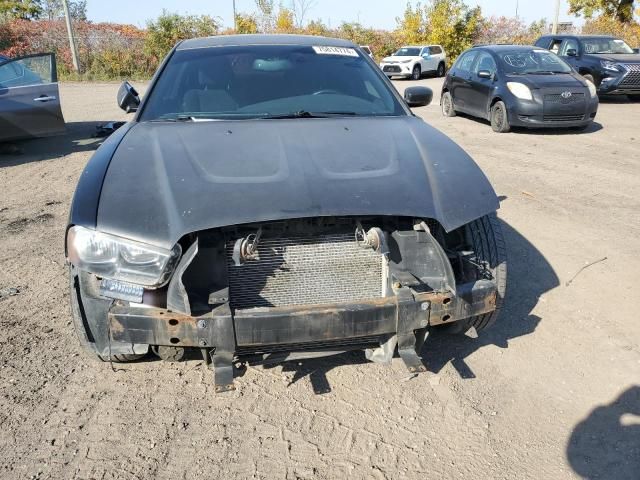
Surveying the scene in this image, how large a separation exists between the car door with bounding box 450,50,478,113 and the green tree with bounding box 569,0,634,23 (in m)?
23.3

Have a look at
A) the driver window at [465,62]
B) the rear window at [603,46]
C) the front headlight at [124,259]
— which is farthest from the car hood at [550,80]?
the front headlight at [124,259]

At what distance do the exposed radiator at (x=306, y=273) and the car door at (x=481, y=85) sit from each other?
8.58 metres

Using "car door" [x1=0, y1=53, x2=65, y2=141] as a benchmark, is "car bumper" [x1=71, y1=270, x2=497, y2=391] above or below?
below

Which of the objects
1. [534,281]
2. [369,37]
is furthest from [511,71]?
[369,37]

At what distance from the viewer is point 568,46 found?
14.1m

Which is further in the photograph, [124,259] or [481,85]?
[481,85]

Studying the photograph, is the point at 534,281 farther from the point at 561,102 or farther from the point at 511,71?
the point at 511,71

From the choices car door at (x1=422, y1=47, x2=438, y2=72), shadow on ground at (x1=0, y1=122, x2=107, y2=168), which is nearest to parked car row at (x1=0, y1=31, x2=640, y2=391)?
shadow on ground at (x1=0, y1=122, x2=107, y2=168)

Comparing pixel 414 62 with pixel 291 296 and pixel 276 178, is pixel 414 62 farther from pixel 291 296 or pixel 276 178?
pixel 291 296

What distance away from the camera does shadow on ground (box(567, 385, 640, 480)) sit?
2.26 metres

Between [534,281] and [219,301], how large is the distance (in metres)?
2.54

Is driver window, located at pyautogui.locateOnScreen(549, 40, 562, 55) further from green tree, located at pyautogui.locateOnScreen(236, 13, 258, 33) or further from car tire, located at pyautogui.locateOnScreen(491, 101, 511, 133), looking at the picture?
green tree, located at pyautogui.locateOnScreen(236, 13, 258, 33)

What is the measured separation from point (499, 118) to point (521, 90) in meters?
0.63

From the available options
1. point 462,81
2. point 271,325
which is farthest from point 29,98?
point 462,81
